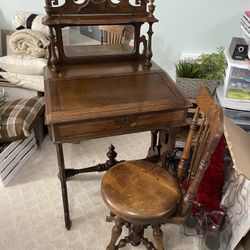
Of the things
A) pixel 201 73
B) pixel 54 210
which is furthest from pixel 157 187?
pixel 201 73

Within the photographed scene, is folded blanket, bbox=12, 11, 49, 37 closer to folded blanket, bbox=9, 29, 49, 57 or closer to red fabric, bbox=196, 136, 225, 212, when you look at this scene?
folded blanket, bbox=9, 29, 49, 57

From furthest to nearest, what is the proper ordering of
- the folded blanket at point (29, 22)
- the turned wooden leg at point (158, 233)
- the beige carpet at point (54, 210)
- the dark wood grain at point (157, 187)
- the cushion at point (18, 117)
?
the folded blanket at point (29, 22)
the cushion at point (18, 117)
the beige carpet at point (54, 210)
the turned wooden leg at point (158, 233)
the dark wood grain at point (157, 187)

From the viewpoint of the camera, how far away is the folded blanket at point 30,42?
6.17 ft

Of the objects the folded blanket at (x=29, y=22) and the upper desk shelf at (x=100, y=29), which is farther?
the folded blanket at (x=29, y=22)

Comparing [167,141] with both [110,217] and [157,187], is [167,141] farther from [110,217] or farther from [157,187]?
[110,217]

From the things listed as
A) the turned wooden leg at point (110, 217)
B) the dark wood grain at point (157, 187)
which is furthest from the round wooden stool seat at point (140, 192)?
the turned wooden leg at point (110, 217)

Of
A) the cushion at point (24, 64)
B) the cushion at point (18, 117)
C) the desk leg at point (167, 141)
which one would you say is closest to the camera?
the desk leg at point (167, 141)

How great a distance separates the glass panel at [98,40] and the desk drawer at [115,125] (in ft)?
1.72

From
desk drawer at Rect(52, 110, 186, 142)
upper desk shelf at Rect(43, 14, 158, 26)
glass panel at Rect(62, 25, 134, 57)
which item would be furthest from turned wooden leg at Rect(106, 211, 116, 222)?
upper desk shelf at Rect(43, 14, 158, 26)

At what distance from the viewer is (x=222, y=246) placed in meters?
1.38

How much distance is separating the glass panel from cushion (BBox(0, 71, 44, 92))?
1.83 feet

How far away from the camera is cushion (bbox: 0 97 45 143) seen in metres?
1.75

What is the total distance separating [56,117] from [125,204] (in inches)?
18.0

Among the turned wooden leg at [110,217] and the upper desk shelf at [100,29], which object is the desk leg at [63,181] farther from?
the upper desk shelf at [100,29]
